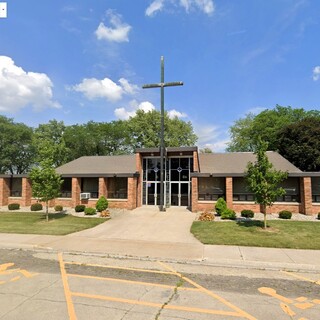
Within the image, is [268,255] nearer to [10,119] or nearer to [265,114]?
[265,114]

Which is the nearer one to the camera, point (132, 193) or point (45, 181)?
point (45, 181)

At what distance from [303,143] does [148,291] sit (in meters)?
36.9

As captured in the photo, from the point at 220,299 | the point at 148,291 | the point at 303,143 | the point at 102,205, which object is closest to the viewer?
the point at 220,299

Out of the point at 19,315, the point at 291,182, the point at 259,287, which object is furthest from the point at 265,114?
the point at 19,315

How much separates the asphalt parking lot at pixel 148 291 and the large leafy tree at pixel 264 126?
37.8 m

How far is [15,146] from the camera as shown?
166 feet

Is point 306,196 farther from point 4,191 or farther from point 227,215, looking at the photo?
point 4,191

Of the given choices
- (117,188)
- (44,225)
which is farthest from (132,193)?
(44,225)

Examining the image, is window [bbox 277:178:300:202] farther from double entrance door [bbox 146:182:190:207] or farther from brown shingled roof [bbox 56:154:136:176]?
brown shingled roof [bbox 56:154:136:176]

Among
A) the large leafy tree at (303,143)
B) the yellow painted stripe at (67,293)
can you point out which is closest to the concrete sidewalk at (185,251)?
the yellow painted stripe at (67,293)

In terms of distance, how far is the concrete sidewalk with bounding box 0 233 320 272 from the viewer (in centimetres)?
898

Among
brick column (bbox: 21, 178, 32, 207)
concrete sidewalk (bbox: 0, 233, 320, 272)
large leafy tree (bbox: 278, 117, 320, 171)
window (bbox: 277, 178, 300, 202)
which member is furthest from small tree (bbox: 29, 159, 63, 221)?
large leafy tree (bbox: 278, 117, 320, 171)

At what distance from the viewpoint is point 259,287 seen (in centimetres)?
700

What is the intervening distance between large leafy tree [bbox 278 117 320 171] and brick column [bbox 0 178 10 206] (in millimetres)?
36666
